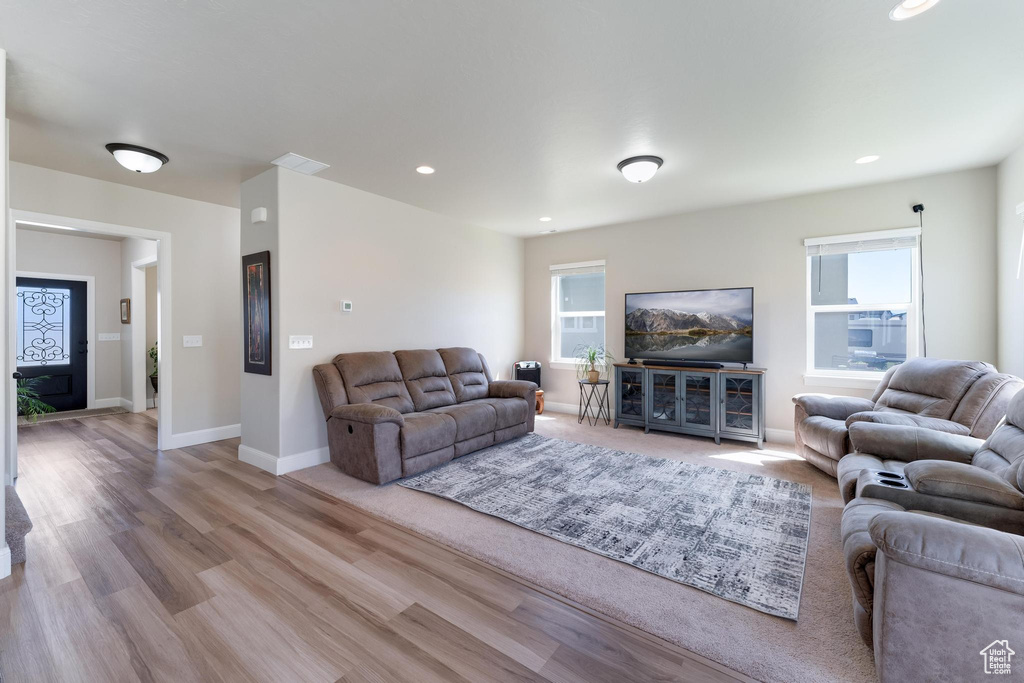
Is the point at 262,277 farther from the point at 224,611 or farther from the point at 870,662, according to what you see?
the point at 870,662

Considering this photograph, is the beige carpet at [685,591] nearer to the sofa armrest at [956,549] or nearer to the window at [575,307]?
the sofa armrest at [956,549]

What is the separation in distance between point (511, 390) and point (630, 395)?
149 centimetres

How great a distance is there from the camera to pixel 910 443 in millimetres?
2539

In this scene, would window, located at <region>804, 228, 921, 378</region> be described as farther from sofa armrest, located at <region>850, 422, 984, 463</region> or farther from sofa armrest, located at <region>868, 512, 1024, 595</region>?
sofa armrest, located at <region>868, 512, 1024, 595</region>

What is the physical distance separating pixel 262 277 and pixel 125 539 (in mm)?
2148

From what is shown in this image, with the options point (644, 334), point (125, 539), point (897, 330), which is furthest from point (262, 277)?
point (897, 330)

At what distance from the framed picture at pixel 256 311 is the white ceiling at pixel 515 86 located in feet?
2.64

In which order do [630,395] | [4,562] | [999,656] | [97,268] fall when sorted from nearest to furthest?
[999,656], [4,562], [630,395], [97,268]

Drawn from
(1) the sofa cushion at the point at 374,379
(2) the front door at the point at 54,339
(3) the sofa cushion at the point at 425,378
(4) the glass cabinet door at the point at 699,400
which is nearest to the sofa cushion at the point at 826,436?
(4) the glass cabinet door at the point at 699,400

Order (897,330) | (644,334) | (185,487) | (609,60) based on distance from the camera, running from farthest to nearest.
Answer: (644,334), (897,330), (185,487), (609,60)

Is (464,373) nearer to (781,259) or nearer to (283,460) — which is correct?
(283,460)

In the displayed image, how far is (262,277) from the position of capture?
3.83 m

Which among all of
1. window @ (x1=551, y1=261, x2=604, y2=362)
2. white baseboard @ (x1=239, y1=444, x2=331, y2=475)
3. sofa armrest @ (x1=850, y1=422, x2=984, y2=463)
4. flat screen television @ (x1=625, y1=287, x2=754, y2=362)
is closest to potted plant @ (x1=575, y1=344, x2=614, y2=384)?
window @ (x1=551, y1=261, x2=604, y2=362)


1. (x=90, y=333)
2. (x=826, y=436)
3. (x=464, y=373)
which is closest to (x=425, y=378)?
(x=464, y=373)
